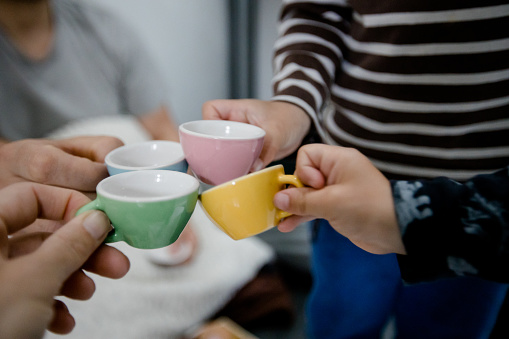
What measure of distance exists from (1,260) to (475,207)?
20.8 inches

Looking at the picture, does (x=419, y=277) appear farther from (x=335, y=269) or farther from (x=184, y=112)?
(x=184, y=112)

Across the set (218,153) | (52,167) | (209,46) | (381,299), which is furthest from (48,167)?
(209,46)

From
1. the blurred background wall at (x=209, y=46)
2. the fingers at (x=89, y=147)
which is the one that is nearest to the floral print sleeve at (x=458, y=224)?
the fingers at (x=89, y=147)

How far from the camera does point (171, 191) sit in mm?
499

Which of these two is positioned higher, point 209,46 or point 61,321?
point 209,46

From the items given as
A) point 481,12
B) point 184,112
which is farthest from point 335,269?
point 184,112

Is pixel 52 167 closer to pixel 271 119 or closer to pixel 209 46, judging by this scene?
pixel 271 119

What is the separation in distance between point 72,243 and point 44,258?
4 cm

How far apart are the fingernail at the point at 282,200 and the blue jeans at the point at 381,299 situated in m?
0.31

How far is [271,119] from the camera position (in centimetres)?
60

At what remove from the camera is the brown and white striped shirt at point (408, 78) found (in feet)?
1.81

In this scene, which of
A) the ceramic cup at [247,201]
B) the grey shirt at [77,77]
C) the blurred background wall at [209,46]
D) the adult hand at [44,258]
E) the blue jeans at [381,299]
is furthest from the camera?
the blurred background wall at [209,46]

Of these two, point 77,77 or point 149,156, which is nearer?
point 149,156

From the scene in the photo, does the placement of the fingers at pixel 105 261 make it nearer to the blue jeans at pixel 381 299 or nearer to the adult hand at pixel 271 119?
the adult hand at pixel 271 119
